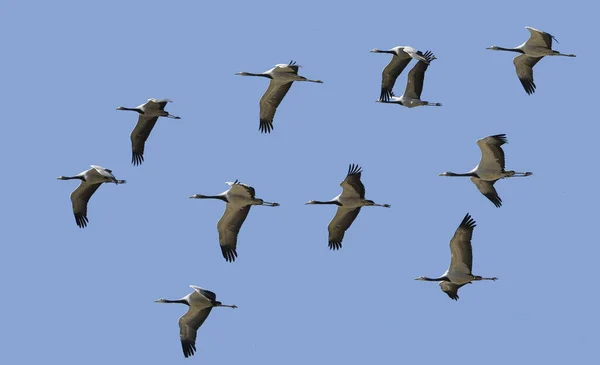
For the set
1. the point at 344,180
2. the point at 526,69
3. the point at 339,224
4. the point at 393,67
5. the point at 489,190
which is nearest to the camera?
the point at 344,180

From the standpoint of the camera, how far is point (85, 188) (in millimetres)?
34594

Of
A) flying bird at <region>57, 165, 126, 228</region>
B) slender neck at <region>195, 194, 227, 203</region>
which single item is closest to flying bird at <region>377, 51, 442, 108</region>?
slender neck at <region>195, 194, 227, 203</region>

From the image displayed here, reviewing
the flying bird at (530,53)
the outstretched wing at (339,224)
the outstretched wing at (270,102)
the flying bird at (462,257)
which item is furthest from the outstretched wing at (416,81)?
the flying bird at (462,257)

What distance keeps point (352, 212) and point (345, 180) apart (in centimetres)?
164

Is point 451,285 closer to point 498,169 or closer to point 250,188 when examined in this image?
point 498,169

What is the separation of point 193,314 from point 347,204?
445 cm

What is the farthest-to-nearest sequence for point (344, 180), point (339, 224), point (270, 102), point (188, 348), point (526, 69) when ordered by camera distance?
point (526, 69)
point (270, 102)
point (339, 224)
point (344, 180)
point (188, 348)

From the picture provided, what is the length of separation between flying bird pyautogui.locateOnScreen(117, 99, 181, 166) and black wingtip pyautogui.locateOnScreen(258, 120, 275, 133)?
212cm

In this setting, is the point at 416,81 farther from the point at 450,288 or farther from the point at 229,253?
the point at 229,253

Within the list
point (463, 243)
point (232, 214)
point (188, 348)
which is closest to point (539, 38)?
point (463, 243)

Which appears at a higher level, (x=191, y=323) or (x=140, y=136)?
(x=140, y=136)

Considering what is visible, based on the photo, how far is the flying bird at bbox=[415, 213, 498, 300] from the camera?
31.3m

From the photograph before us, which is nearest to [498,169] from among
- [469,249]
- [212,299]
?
[469,249]

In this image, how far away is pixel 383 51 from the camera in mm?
34875
